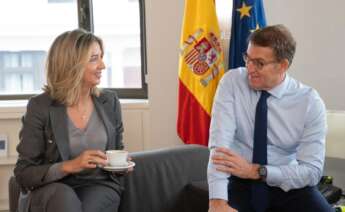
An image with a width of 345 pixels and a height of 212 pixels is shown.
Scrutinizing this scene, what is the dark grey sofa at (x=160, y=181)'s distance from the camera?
7.16ft

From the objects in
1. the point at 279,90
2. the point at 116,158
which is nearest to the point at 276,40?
the point at 279,90

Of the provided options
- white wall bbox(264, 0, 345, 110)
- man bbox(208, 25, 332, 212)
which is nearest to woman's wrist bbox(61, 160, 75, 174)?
man bbox(208, 25, 332, 212)

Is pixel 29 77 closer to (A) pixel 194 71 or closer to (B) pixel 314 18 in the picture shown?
(A) pixel 194 71

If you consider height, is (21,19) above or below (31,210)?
above

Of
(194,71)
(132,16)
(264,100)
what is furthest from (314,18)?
(264,100)

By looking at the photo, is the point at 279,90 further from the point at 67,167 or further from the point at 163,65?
the point at 163,65

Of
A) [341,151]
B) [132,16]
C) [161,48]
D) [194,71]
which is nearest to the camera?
[341,151]

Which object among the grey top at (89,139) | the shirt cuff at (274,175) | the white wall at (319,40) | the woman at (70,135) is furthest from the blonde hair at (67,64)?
the white wall at (319,40)

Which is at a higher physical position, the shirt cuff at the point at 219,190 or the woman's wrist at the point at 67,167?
the woman's wrist at the point at 67,167

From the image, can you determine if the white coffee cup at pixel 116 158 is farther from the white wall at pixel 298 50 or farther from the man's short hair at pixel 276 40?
the white wall at pixel 298 50

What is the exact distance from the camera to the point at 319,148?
5.97 feet

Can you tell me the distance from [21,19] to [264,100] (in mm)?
2246

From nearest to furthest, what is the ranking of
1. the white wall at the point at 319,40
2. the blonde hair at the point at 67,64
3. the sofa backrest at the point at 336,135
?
1. the blonde hair at the point at 67,64
2. the sofa backrest at the point at 336,135
3. the white wall at the point at 319,40

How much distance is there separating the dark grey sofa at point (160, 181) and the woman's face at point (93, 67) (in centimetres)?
41
